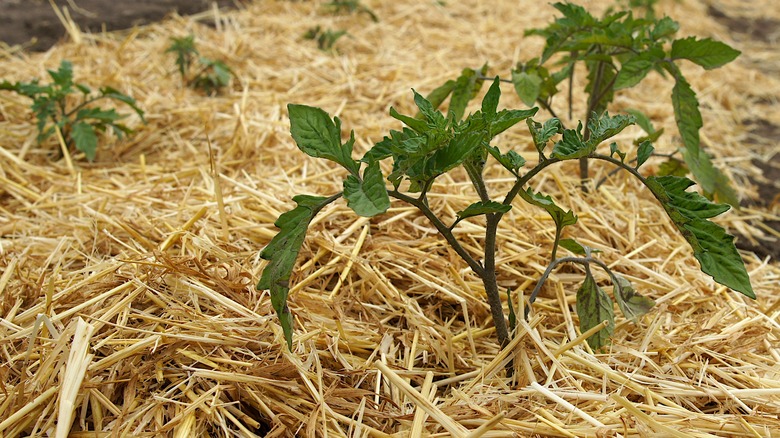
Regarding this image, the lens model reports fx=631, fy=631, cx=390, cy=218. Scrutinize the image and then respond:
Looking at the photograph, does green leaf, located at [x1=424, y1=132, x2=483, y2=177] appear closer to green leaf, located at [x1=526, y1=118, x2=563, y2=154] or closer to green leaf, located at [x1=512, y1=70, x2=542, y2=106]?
green leaf, located at [x1=526, y1=118, x2=563, y2=154]

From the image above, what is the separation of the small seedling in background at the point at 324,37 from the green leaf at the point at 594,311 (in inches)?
94.4

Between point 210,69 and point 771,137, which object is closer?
point 210,69

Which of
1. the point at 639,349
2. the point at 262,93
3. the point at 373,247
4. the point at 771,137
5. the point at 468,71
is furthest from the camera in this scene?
the point at 771,137

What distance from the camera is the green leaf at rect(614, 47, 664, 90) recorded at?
1.78 metres

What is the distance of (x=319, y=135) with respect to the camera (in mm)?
1260

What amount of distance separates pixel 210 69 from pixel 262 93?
0.37 meters

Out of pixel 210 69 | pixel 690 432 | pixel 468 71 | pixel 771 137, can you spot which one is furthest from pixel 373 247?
pixel 771 137

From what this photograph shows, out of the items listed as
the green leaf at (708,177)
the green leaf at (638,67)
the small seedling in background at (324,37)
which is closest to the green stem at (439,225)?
the green leaf at (638,67)

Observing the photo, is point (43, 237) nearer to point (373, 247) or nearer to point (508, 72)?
point (373, 247)

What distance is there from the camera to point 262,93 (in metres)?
2.94

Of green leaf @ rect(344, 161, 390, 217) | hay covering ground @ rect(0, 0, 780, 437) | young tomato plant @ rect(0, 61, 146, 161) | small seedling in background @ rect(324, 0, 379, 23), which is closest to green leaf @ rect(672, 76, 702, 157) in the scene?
hay covering ground @ rect(0, 0, 780, 437)

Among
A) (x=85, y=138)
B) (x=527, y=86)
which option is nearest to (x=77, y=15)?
(x=85, y=138)

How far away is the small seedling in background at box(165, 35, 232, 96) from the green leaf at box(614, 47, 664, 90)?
1.83 m

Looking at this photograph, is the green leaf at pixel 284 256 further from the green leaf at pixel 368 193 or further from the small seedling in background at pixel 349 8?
the small seedling in background at pixel 349 8
